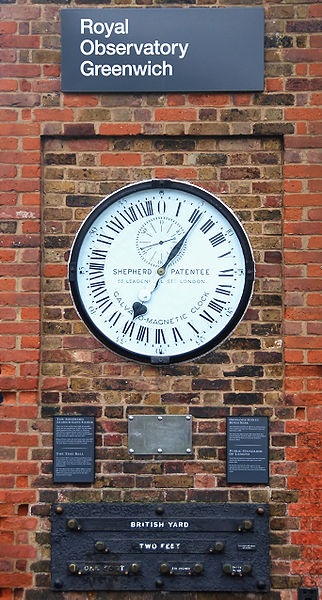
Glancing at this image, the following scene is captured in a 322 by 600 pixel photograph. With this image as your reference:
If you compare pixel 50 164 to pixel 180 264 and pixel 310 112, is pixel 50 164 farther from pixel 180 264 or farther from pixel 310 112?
pixel 310 112

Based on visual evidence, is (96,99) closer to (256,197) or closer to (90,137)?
(90,137)

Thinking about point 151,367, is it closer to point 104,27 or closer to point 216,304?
point 216,304

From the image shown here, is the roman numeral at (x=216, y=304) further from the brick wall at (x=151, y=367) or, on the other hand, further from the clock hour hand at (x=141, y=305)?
the clock hour hand at (x=141, y=305)

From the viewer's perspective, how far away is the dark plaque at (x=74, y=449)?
16.7 ft

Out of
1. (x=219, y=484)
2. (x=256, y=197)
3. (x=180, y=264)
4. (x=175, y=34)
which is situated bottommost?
(x=219, y=484)

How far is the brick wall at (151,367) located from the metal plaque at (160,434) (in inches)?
2.0

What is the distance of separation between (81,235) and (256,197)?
39.3 inches

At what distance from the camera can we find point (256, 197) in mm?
5230

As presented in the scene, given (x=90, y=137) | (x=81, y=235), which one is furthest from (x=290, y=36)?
(x=81, y=235)

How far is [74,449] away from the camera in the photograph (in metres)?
5.11

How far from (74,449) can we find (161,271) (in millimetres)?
1082

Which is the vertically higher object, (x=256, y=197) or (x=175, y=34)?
(x=175, y=34)

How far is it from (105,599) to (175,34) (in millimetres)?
3105

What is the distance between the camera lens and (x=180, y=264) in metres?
5.19
